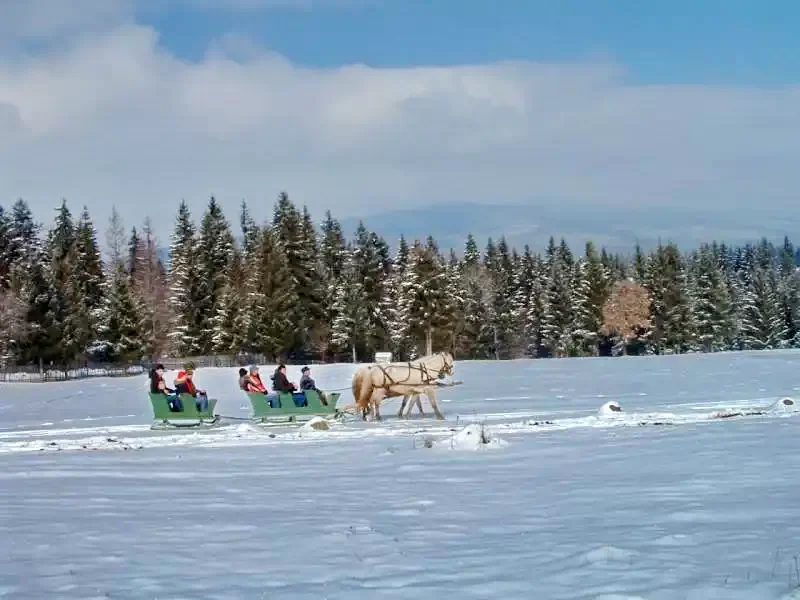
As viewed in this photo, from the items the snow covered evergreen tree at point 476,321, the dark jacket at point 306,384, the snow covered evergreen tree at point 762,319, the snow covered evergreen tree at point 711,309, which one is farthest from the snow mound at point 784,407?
the snow covered evergreen tree at point 762,319

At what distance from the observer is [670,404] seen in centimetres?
2386

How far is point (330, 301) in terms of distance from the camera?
68.2 meters

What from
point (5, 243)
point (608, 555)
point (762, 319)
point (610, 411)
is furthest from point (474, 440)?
point (762, 319)

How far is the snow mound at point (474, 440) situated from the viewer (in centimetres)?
1357

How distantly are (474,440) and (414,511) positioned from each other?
16.2ft

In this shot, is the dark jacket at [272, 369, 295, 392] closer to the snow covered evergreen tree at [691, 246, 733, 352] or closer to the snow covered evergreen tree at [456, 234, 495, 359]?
the snow covered evergreen tree at [456, 234, 495, 359]

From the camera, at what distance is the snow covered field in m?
6.08

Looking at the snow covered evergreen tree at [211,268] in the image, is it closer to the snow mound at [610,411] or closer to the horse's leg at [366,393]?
the horse's leg at [366,393]

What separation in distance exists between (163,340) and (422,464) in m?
64.8

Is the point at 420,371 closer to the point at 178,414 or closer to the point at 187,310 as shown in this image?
the point at 178,414

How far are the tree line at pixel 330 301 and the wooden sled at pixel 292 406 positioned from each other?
120 ft

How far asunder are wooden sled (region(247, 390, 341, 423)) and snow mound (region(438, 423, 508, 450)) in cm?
696

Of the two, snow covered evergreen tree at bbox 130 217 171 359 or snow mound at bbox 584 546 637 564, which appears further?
snow covered evergreen tree at bbox 130 217 171 359

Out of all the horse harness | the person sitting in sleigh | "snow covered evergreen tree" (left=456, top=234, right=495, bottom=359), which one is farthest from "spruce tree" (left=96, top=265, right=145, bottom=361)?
the horse harness
